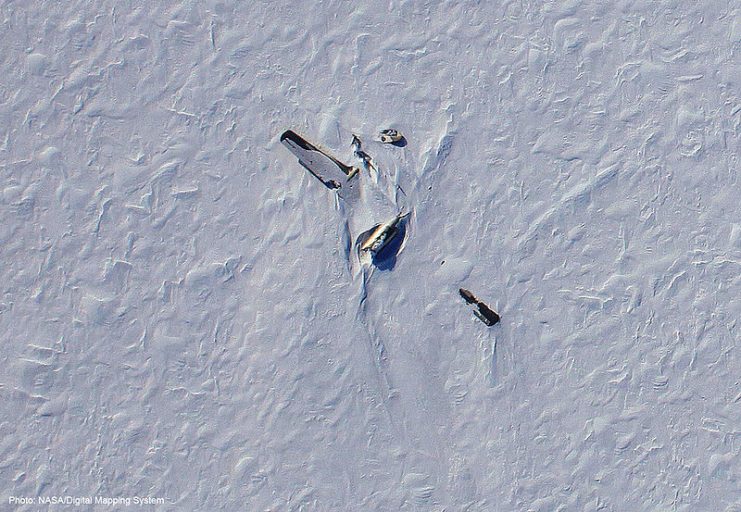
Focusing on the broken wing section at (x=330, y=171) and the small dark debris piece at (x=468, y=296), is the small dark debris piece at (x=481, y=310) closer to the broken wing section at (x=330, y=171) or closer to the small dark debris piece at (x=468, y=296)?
the small dark debris piece at (x=468, y=296)

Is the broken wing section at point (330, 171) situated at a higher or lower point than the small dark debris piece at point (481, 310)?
higher

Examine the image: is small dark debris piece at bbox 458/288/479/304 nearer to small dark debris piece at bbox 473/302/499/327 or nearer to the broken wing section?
small dark debris piece at bbox 473/302/499/327

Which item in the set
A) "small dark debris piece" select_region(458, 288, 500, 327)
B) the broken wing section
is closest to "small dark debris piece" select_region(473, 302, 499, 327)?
"small dark debris piece" select_region(458, 288, 500, 327)

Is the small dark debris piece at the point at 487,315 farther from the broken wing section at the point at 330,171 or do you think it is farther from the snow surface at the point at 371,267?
the broken wing section at the point at 330,171

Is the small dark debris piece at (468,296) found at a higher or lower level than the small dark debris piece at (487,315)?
higher

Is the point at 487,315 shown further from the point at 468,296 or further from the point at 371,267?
the point at 371,267

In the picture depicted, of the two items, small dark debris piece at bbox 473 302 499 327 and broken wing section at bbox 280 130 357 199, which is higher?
broken wing section at bbox 280 130 357 199

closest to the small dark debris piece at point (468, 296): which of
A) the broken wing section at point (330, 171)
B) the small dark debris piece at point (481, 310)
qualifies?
the small dark debris piece at point (481, 310)

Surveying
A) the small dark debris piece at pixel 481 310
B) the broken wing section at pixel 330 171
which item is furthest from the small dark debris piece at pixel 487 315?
the broken wing section at pixel 330 171

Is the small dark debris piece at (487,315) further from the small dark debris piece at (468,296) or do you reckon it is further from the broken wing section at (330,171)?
the broken wing section at (330,171)
